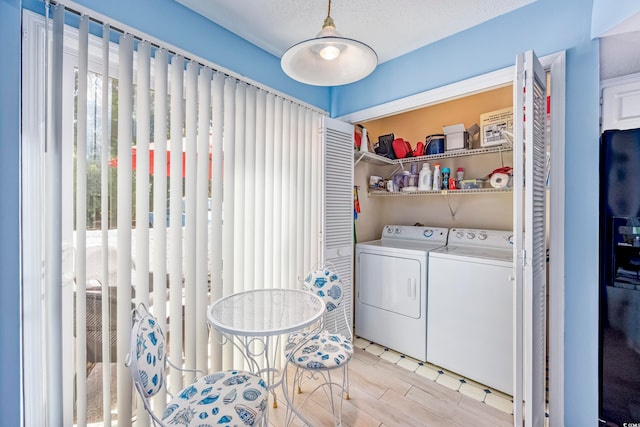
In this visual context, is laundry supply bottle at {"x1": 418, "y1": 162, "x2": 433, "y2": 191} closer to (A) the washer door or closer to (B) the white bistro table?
(A) the washer door

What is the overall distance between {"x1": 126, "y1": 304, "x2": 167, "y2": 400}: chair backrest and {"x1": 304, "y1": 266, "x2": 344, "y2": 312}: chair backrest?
1117 mm

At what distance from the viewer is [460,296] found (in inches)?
89.3

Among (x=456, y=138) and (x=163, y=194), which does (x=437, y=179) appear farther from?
(x=163, y=194)

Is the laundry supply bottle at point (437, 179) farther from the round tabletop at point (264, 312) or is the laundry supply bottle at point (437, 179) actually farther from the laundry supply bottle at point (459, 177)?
the round tabletop at point (264, 312)

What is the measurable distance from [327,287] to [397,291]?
2.69 ft

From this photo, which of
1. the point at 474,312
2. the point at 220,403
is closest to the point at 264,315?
the point at 220,403

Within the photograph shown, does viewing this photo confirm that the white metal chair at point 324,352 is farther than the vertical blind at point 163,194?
Yes

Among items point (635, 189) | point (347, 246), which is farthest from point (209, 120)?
point (635, 189)

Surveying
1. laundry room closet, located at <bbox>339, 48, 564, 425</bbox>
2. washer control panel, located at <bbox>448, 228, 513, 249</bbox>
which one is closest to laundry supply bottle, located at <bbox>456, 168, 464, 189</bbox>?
laundry room closet, located at <bbox>339, 48, 564, 425</bbox>

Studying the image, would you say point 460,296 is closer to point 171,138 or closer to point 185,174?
point 185,174

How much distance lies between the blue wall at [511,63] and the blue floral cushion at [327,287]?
4.83 ft

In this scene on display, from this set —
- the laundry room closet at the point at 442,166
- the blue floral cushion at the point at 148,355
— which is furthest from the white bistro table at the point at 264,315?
the laundry room closet at the point at 442,166

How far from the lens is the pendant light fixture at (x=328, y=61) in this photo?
1.23m
